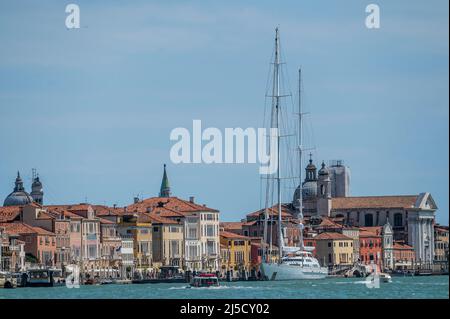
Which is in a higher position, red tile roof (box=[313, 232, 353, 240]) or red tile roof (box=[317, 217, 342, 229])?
red tile roof (box=[317, 217, 342, 229])

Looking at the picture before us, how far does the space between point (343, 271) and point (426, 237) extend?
52.7ft

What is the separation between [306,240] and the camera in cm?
6009

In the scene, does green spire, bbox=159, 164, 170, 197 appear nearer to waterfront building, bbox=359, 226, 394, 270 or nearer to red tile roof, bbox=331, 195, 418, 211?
waterfront building, bbox=359, 226, 394, 270

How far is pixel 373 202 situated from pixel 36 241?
100 ft

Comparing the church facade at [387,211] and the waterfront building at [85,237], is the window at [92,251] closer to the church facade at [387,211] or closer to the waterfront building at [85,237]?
the waterfront building at [85,237]

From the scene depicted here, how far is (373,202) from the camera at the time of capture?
7275cm

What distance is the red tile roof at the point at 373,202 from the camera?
236 feet

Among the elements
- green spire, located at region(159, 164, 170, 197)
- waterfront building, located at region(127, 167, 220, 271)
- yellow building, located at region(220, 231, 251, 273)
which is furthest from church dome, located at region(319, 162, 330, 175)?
waterfront building, located at region(127, 167, 220, 271)

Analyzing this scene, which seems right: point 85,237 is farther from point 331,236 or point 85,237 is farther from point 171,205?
point 331,236

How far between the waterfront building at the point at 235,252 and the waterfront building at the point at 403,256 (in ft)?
35.6

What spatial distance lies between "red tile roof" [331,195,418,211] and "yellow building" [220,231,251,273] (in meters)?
15.2

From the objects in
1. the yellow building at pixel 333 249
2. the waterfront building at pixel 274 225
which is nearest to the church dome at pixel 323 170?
the waterfront building at pixel 274 225

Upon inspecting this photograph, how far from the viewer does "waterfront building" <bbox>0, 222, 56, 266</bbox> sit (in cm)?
4441
